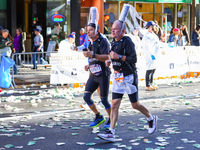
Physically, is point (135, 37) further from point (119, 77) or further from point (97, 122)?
point (119, 77)

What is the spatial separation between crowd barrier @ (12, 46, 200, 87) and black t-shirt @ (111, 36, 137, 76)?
225 inches

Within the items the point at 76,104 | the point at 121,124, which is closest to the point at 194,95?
the point at 76,104

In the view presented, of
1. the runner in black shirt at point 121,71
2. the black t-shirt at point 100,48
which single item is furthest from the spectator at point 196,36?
the runner in black shirt at point 121,71

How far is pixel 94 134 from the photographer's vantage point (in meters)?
7.10

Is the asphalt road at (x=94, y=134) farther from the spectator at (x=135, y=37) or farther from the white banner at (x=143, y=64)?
the white banner at (x=143, y=64)

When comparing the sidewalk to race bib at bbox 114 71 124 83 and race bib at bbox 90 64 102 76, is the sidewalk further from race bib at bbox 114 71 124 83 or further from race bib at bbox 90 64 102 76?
race bib at bbox 114 71 124 83

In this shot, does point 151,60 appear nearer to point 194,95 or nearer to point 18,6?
point 194,95

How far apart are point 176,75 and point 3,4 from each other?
10.7m

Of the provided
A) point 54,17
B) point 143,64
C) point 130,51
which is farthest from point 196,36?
point 130,51

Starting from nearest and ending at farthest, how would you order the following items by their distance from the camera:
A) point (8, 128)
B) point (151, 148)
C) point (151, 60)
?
1. point (151, 148)
2. point (8, 128)
3. point (151, 60)

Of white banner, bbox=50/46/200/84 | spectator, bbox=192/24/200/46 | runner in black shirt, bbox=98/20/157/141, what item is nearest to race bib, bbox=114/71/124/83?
runner in black shirt, bbox=98/20/157/141

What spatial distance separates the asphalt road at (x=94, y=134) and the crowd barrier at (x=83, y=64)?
7.66 feet

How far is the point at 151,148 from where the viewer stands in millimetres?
6176

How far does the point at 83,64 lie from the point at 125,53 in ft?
20.7
